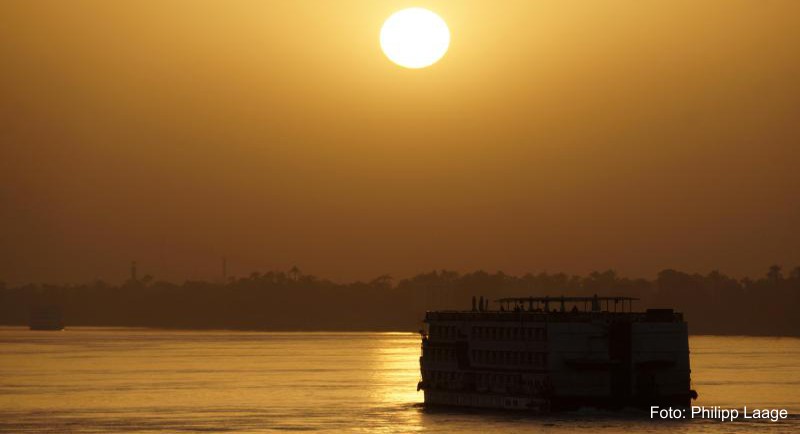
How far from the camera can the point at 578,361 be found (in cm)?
13250

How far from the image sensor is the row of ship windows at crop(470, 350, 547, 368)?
133m

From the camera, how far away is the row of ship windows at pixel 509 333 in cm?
13412

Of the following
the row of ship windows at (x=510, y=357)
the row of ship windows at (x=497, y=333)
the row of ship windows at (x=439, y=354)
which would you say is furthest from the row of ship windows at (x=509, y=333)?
the row of ship windows at (x=439, y=354)

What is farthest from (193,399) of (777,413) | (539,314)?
(777,413)

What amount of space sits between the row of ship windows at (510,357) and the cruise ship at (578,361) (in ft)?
0.31

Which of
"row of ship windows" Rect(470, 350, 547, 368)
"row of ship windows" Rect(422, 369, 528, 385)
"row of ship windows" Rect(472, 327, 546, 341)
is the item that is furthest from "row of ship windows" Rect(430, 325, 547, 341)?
"row of ship windows" Rect(422, 369, 528, 385)

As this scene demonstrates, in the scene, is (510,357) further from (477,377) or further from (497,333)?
(477,377)

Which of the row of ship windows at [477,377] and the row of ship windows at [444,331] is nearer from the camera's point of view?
the row of ship windows at [477,377]

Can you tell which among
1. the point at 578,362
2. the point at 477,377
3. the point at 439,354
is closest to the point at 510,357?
the point at 477,377

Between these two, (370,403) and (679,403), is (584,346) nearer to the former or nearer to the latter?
(679,403)

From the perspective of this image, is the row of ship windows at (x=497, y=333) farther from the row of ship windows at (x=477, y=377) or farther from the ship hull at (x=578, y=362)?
the row of ship windows at (x=477, y=377)

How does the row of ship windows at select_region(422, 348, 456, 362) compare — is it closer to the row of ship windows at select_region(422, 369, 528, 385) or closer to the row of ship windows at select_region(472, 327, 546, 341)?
the row of ship windows at select_region(422, 369, 528, 385)

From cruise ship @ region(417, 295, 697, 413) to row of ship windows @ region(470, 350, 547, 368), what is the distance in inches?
3.7

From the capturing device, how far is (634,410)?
137m
